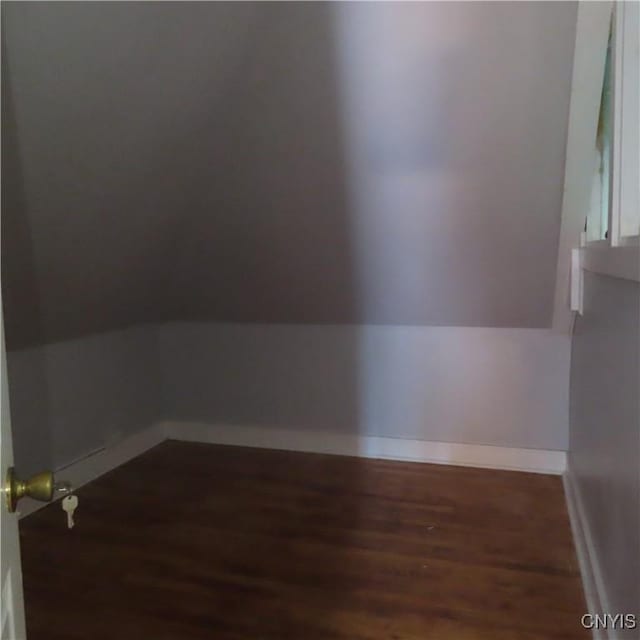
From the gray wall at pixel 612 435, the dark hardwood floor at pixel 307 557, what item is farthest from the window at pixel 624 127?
the dark hardwood floor at pixel 307 557

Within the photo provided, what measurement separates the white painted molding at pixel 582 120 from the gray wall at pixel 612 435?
0.23 m

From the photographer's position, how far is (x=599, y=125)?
7.00ft

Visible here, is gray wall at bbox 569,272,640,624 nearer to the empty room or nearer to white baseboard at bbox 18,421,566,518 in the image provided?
the empty room

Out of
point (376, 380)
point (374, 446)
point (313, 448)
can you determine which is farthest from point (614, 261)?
point (313, 448)

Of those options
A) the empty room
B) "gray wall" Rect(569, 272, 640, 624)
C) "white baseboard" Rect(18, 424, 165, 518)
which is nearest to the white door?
the empty room

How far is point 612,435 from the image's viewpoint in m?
1.63

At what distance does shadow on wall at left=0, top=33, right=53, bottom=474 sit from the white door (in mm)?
970

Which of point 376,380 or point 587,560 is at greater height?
point 376,380

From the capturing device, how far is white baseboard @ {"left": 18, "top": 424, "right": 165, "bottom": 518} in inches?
107

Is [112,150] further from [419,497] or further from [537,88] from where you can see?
[419,497]

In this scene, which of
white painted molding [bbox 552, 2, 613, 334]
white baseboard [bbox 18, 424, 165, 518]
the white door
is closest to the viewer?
the white door

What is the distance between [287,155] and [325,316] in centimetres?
109

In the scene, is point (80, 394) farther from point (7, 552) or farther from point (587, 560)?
point (7, 552)

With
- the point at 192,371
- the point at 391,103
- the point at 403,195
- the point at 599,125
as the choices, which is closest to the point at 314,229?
the point at 403,195
